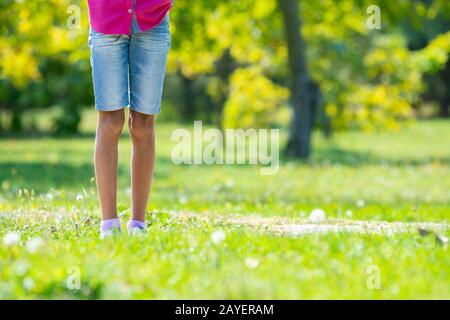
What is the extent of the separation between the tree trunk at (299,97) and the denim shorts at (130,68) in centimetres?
1209

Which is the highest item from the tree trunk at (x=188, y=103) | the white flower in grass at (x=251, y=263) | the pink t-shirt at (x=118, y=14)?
the tree trunk at (x=188, y=103)

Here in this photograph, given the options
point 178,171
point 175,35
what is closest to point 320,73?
point 175,35

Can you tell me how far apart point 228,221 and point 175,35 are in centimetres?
1100

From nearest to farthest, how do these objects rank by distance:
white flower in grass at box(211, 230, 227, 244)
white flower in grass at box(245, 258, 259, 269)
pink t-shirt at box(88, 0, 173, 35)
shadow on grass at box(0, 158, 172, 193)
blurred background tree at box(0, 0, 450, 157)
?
white flower in grass at box(245, 258, 259, 269) < white flower in grass at box(211, 230, 227, 244) < pink t-shirt at box(88, 0, 173, 35) < shadow on grass at box(0, 158, 172, 193) < blurred background tree at box(0, 0, 450, 157)

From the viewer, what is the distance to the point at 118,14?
4.74 metres

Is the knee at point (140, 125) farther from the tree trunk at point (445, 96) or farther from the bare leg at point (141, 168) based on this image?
the tree trunk at point (445, 96)

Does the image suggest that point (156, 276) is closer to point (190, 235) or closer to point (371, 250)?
point (190, 235)

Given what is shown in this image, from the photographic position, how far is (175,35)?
53.8ft

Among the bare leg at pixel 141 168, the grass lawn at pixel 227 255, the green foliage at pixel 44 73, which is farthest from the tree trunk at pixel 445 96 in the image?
the bare leg at pixel 141 168

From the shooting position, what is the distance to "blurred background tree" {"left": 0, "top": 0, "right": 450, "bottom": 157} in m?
16.7

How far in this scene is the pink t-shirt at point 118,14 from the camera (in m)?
4.73

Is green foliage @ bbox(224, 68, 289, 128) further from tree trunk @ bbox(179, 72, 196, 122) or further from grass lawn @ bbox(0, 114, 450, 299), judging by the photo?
tree trunk @ bbox(179, 72, 196, 122)

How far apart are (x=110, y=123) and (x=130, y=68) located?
357 mm

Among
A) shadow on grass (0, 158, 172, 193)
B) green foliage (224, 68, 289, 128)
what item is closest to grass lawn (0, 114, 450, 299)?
shadow on grass (0, 158, 172, 193)
